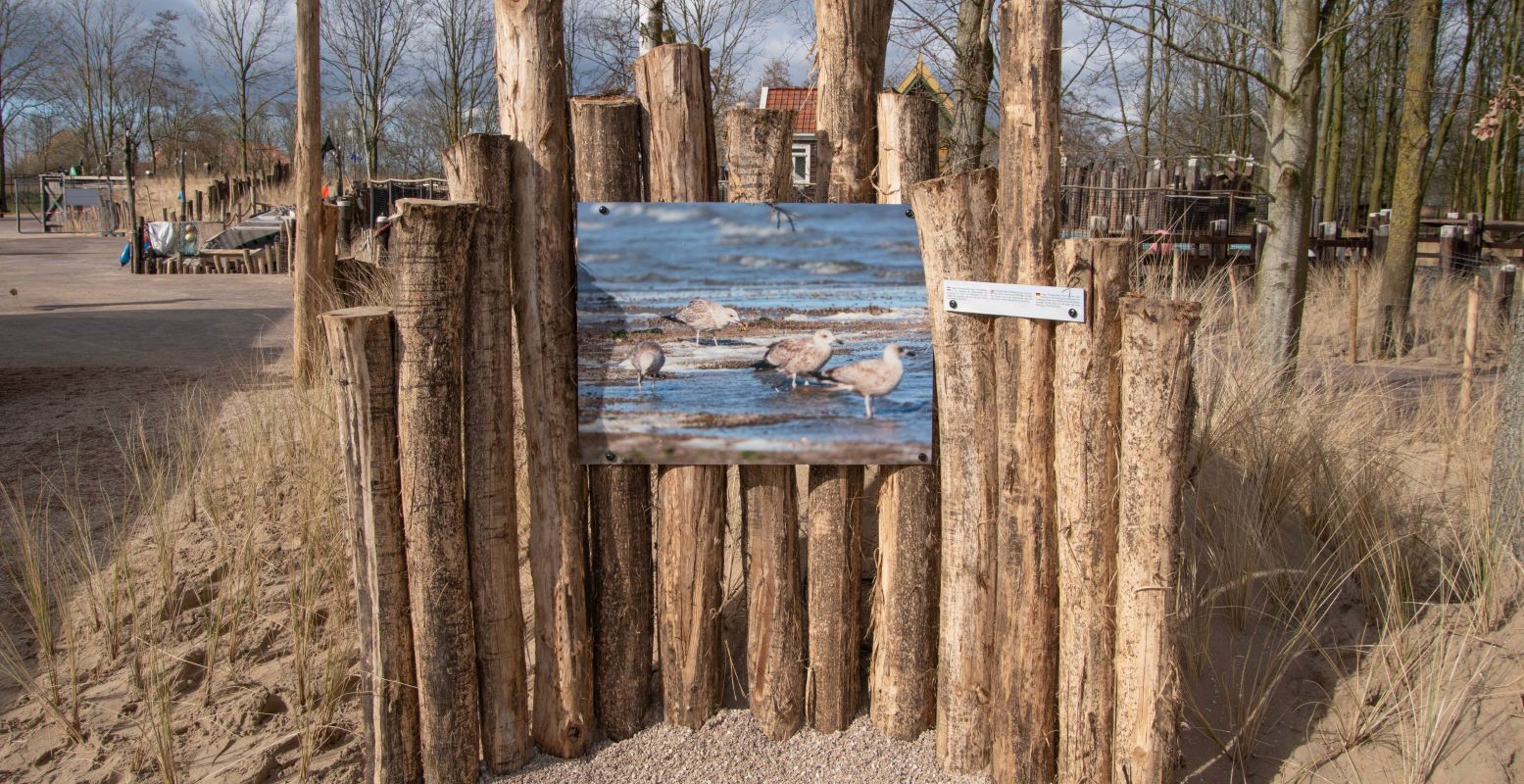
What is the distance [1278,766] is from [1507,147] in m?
23.2

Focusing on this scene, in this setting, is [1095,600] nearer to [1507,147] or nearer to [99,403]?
[99,403]

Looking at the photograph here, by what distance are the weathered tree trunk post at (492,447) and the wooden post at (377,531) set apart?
19 cm

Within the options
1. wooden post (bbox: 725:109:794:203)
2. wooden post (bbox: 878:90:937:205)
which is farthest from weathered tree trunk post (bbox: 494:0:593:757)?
wooden post (bbox: 878:90:937:205)

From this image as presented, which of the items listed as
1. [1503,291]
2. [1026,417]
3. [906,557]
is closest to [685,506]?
[906,557]

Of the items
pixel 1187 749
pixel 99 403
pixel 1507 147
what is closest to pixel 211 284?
pixel 99 403

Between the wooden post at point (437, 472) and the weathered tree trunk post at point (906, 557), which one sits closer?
the wooden post at point (437, 472)

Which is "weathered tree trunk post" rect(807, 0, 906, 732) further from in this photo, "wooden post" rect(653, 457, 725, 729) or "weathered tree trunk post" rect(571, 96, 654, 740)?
"weathered tree trunk post" rect(571, 96, 654, 740)

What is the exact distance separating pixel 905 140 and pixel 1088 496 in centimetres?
109

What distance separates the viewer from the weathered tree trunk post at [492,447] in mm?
2650

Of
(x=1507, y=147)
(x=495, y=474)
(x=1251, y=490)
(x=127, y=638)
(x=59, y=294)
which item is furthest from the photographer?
(x=1507, y=147)

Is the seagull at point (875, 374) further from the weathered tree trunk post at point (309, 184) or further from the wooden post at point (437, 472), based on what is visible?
the weathered tree trunk post at point (309, 184)

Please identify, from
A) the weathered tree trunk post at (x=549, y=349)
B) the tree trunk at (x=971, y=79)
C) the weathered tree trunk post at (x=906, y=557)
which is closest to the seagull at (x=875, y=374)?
the weathered tree trunk post at (x=906, y=557)

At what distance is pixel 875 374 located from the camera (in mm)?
2744

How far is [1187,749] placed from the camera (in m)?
2.99
